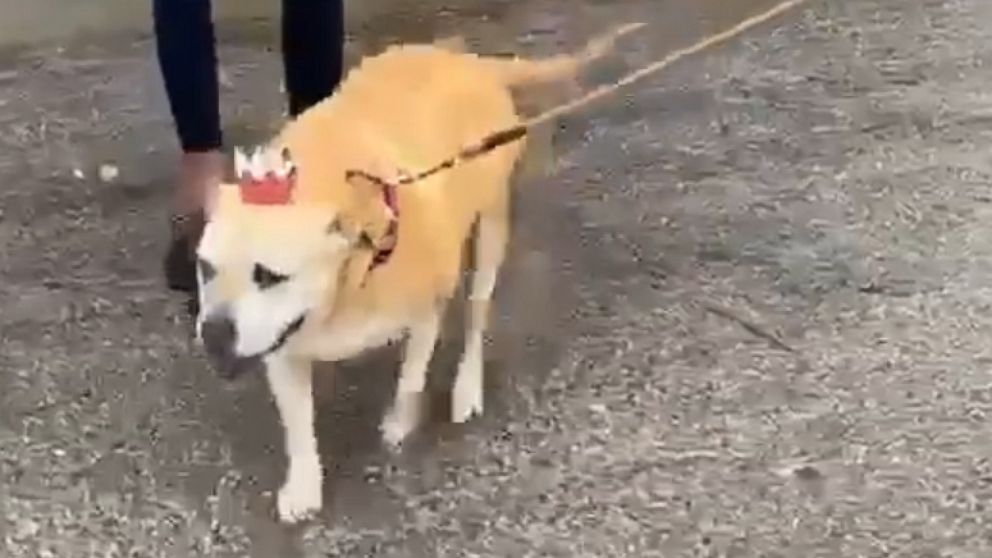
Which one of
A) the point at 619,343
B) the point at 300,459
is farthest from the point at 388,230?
the point at 619,343

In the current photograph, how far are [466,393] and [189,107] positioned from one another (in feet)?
1.33

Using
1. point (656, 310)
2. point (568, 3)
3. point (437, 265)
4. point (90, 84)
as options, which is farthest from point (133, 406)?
point (568, 3)

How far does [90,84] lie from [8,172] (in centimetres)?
21

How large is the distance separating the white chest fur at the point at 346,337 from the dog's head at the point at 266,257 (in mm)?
62

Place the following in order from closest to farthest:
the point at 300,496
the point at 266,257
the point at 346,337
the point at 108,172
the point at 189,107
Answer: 1. the point at 266,257
2. the point at 346,337
3. the point at 300,496
4. the point at 189,107
5. the point at 108,172

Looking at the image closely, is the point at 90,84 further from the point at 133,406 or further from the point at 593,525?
the point at 593,525

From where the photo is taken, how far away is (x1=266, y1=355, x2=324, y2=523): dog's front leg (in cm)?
144

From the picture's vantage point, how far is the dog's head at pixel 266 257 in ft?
4.05

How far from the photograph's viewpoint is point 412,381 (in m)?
1.50

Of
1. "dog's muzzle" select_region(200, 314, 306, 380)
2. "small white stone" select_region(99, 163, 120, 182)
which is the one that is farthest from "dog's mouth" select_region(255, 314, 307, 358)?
"small white stone" select_region(99, 163, 120, 182)

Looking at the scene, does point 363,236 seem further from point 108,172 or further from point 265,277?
point 108,172

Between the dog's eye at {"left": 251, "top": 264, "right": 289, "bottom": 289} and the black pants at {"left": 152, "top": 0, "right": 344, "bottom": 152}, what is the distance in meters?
0.48

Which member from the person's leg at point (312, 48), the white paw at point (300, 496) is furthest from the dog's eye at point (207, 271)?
the person's leg at point (312, 48)

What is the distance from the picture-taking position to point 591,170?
1.96 meters
